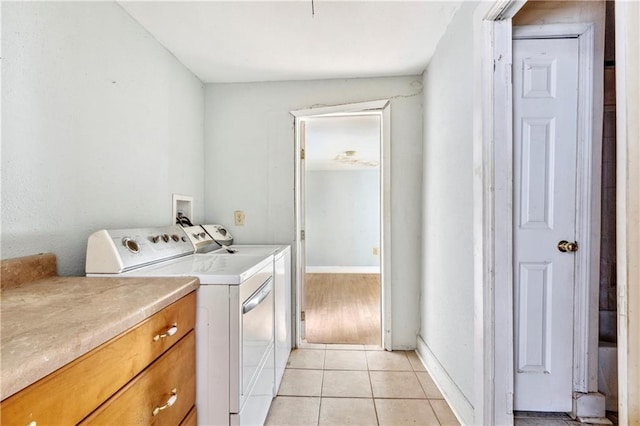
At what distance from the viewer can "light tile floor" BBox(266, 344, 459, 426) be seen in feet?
4.81

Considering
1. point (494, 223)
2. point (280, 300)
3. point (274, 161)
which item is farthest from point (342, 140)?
point (494, 223)

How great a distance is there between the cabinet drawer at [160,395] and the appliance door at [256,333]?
0.61 ft

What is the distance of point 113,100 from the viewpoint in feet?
4.37

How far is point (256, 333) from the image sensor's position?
48.3 inches

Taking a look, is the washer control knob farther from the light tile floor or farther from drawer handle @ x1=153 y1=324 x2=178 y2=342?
the light tile floor

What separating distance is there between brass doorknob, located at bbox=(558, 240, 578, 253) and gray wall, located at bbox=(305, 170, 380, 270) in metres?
4.00

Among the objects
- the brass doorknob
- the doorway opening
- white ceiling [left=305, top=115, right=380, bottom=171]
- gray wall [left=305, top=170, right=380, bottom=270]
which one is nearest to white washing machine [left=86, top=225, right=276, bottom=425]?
the brass doorknob

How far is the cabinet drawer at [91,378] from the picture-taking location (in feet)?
1.48

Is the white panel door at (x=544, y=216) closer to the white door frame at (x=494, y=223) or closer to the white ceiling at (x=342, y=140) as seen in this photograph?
the white door frame at (x=494, y=223)

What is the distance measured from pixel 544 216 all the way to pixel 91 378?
1846 mm

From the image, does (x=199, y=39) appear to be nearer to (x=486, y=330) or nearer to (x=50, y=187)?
(x=50, y=187)

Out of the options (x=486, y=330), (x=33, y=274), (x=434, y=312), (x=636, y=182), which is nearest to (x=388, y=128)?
(x=434, y=312)

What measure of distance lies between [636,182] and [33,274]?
1.73 meters

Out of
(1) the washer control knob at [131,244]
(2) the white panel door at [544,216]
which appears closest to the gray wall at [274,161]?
(2) the white panel door at [544,216]
